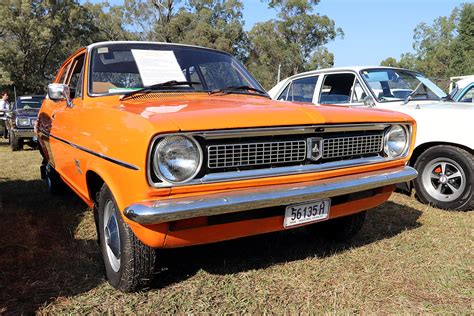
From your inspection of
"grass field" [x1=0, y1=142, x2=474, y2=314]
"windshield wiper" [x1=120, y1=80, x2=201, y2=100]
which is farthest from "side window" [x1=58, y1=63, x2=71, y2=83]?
"windshield wiper" [x1=120, y1=80, x2=201, y2=100]

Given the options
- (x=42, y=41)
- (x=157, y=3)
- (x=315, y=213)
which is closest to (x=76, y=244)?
(x=315, y=213)

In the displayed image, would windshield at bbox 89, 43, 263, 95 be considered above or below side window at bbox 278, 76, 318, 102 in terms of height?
above

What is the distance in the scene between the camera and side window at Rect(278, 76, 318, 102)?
632 cm

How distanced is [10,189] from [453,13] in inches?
2187

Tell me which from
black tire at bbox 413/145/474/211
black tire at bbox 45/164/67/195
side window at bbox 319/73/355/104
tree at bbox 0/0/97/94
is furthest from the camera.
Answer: tree at bbox 0/0/97/94

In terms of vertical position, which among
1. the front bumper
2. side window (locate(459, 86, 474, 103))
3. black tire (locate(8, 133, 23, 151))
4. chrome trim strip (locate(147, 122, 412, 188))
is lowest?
black tire (locate(8, 133, 23, 151))

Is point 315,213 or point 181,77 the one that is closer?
point 315,213

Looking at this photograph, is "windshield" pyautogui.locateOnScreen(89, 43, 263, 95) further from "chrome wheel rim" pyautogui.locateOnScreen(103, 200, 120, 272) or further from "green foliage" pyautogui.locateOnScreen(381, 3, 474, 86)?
"green foliage" pyautogui.locateOnScreen(381, 3, 474, 86)

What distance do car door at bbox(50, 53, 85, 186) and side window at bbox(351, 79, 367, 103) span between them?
354 centimetres

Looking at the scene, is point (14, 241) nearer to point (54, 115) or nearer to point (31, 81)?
point (54, 115)

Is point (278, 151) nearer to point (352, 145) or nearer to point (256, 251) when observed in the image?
point (352, 145)

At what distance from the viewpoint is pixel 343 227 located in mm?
3457

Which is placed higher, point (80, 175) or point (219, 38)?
point (219, 38)

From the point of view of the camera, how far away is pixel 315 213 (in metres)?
2.66
